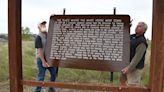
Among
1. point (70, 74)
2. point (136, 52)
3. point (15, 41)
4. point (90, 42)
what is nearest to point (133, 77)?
point (136, 52)

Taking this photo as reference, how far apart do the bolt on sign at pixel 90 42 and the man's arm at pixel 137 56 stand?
1.10 ft

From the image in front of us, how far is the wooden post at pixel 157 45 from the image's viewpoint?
4.21m

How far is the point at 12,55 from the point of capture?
A: 15.8 ft

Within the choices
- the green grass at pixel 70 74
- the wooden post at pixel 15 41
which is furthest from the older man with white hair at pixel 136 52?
the green grass at pixel 70 74

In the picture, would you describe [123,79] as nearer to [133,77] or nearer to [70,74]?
[133,77]

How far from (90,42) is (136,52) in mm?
749

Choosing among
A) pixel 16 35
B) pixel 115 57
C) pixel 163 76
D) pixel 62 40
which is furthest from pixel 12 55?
pixel 163 76

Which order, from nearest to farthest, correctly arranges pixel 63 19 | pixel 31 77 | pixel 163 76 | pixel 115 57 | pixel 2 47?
1. pixel 163 76
2. pixel 115 57
3. pixel 63 19
4. pixel 31 77
5. pixel 2 47

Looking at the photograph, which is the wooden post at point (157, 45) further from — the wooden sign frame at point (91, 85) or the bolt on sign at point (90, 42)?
the bolt on sign at point (90, 42)

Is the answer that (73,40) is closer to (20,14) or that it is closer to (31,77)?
(20,14)

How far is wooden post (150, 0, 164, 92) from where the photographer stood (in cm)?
421

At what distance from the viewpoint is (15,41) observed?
477 centimetres

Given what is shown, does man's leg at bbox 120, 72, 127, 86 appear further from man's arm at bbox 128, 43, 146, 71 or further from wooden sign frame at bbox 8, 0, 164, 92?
wooden sign frame at bbox 8, 0, 164, 92

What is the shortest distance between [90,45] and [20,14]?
36.8 inches
